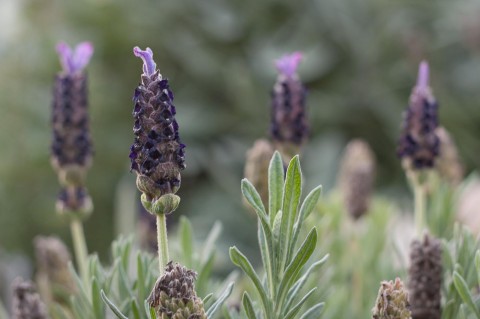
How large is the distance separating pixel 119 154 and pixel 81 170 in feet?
5.35

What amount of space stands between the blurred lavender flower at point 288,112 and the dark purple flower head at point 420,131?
110 mm

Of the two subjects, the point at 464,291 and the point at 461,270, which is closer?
the point at 464,291

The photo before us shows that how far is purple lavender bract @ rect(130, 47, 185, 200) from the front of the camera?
1.71 feet

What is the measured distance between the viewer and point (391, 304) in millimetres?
496

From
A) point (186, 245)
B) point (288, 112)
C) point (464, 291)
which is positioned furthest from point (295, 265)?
point (288, 112)

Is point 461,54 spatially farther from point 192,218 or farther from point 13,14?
point 13,14

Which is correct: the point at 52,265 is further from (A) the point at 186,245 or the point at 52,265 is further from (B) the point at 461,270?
(B) the point at 461,270

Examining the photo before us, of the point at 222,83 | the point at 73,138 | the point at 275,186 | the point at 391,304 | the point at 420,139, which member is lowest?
the point at 391,304

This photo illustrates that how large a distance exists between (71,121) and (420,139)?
0.36m

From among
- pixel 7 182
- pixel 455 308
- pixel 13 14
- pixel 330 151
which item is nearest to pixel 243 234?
pixel 330 151

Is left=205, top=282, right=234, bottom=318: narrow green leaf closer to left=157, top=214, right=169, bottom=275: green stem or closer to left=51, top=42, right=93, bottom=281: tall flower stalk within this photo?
left=157, top=214, right=169, bottom=275: green stem

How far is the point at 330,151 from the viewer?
239cm

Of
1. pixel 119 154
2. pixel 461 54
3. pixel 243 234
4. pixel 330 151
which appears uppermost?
pixel 461 54

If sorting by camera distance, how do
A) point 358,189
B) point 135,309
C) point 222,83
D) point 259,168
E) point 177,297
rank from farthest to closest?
point 222,83
point 358,189
point 259,168
point 135,309
point 177,297
